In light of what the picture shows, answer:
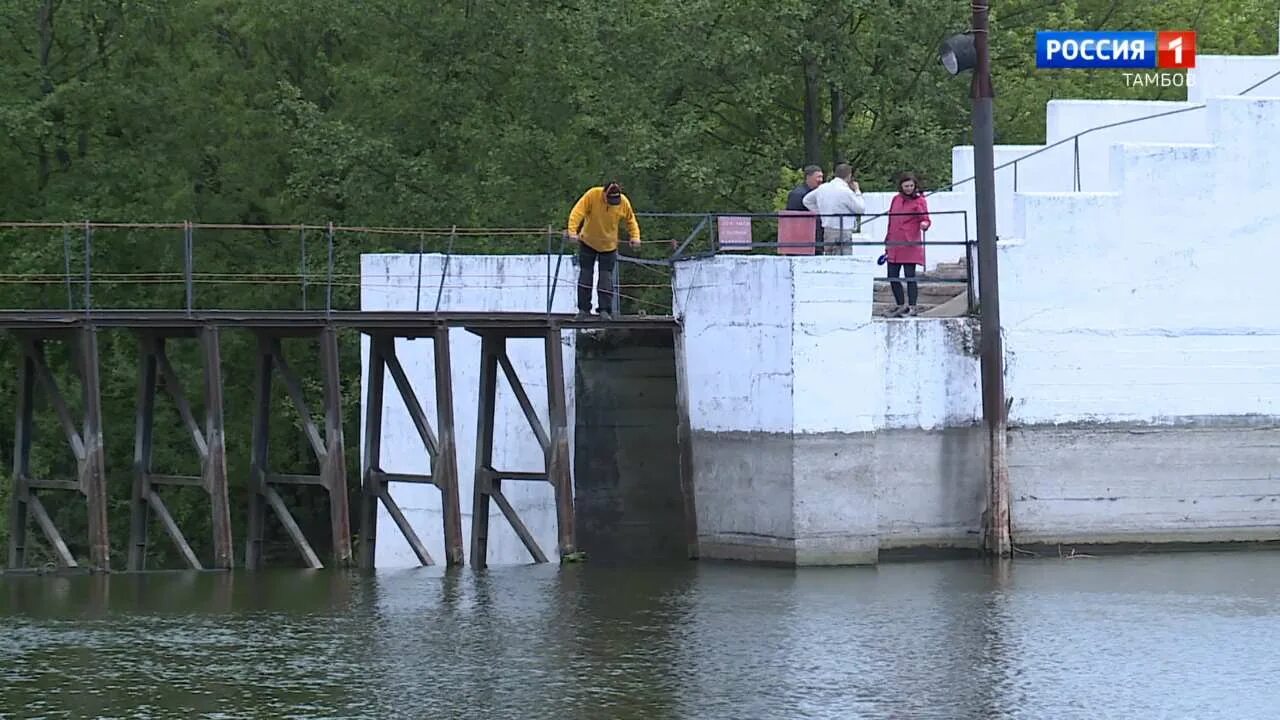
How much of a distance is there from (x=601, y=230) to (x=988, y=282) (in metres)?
4.04

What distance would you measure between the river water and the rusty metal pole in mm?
679

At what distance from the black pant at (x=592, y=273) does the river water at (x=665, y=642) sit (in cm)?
280

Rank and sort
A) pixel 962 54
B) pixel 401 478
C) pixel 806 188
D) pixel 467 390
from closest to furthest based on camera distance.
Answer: pixel 962 54
pixel 401 478
pixel 806 188
pixel 467 390

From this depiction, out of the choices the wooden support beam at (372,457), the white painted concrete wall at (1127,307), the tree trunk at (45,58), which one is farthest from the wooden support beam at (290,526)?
the tree trunk at (45,58)

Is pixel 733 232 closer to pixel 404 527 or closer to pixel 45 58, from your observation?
pixel 404 527

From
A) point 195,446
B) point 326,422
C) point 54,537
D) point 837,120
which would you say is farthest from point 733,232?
point 837,120

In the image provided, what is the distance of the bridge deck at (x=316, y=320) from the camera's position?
24.1 meters

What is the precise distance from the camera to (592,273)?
24500 mm

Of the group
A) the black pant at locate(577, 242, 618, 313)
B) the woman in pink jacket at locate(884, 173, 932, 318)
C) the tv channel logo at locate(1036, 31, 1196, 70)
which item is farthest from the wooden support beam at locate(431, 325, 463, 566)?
the tv channel logo at locate(1036, 31, 1196, 70)

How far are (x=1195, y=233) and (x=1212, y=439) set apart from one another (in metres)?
2.21

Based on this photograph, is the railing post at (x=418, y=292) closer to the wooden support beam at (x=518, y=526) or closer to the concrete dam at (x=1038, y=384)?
the concrete dam at (x=1038, y=384)

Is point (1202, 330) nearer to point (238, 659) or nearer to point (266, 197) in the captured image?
point (238, 659)

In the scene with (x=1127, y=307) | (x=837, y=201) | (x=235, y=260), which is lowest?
(x=1127, y=307)

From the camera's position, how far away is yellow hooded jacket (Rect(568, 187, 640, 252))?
24.4 m
